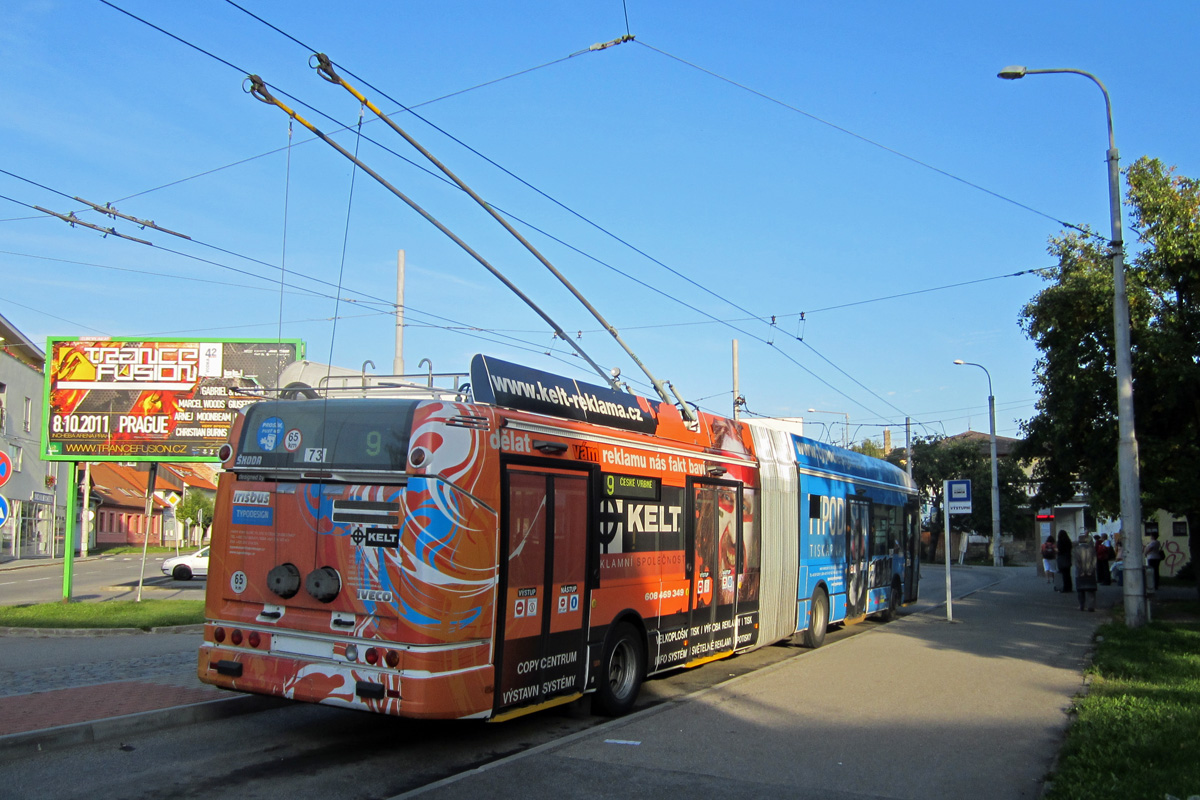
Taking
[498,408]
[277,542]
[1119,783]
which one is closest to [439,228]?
[498,408]

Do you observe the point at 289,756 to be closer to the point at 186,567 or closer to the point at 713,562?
the point at 713,562

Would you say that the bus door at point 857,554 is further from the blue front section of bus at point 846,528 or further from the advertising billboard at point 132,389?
→ the advertising billboard at point 132,389

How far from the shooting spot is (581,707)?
9.45m

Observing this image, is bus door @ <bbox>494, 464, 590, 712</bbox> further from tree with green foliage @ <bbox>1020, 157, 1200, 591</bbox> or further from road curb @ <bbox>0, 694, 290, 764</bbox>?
tree with green foliage @ <bbox>1020, 157, 1200, 591</bbox>

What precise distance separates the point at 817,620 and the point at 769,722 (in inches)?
251

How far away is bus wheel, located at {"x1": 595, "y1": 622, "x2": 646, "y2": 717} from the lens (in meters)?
8.95

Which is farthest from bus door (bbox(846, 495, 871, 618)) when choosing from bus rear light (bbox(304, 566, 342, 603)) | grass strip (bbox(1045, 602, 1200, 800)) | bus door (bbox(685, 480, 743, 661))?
bus rear light (bbox(304, 566, 342, 603))

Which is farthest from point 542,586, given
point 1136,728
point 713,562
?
point 1136,728

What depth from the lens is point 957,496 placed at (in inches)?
781

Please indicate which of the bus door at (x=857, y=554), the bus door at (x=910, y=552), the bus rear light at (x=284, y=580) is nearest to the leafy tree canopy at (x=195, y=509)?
the bus door at (x=910, y=552)

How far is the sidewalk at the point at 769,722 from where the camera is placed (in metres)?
6.71

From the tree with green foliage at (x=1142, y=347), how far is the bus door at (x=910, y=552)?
135 inches

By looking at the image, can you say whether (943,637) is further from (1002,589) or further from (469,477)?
(1002,589)

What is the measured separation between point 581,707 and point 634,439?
9.02 feet
